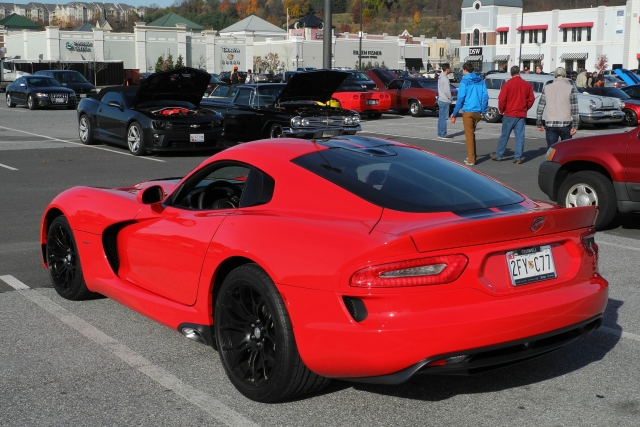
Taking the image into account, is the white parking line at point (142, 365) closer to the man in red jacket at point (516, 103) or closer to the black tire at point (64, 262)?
the black tire at point (64, 262)

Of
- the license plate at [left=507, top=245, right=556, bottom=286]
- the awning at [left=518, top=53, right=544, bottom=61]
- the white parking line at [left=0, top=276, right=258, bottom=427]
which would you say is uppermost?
the awning at [left=518, top=53, right=544, bottom=61]

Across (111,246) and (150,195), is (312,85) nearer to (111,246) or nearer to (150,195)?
(111,246)

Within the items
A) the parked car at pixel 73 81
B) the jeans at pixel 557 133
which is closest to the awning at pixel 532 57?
the parked car at pixel 73 81

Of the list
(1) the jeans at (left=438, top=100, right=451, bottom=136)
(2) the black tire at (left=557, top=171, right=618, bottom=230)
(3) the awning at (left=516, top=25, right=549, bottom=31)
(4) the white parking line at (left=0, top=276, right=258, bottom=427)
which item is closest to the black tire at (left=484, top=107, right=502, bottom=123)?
A: (1) the jeans at (left=438, top=100, right=451, bottom=136)

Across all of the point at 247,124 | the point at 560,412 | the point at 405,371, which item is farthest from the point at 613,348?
the point at 247,124

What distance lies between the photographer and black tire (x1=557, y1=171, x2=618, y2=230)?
932 cm

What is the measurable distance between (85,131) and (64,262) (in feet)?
44.1

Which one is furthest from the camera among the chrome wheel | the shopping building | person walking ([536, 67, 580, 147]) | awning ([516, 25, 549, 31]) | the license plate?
awning ([516, 25, 549, 31])

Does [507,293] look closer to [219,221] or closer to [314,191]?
[314,191]

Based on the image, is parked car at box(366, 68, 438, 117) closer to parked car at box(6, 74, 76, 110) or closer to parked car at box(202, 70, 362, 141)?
parked car at box(202, 70, 362, 141)

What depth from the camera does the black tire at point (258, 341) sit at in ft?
13.2

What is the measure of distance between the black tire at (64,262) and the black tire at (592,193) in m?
5.98

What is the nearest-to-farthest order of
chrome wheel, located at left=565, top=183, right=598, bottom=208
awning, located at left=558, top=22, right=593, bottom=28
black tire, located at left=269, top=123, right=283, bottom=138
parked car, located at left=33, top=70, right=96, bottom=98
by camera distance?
chrome wheel, located at left=565, top=183, right=598, bottom=208 → black tire, located at left=269, top=123, right=283, bottom=138 → parked car, located at left=33, top=70, right=96, bottom=98 → awning, located at left=558, top=22, right=593, bottom=28

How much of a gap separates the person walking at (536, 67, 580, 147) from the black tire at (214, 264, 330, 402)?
424 inches
